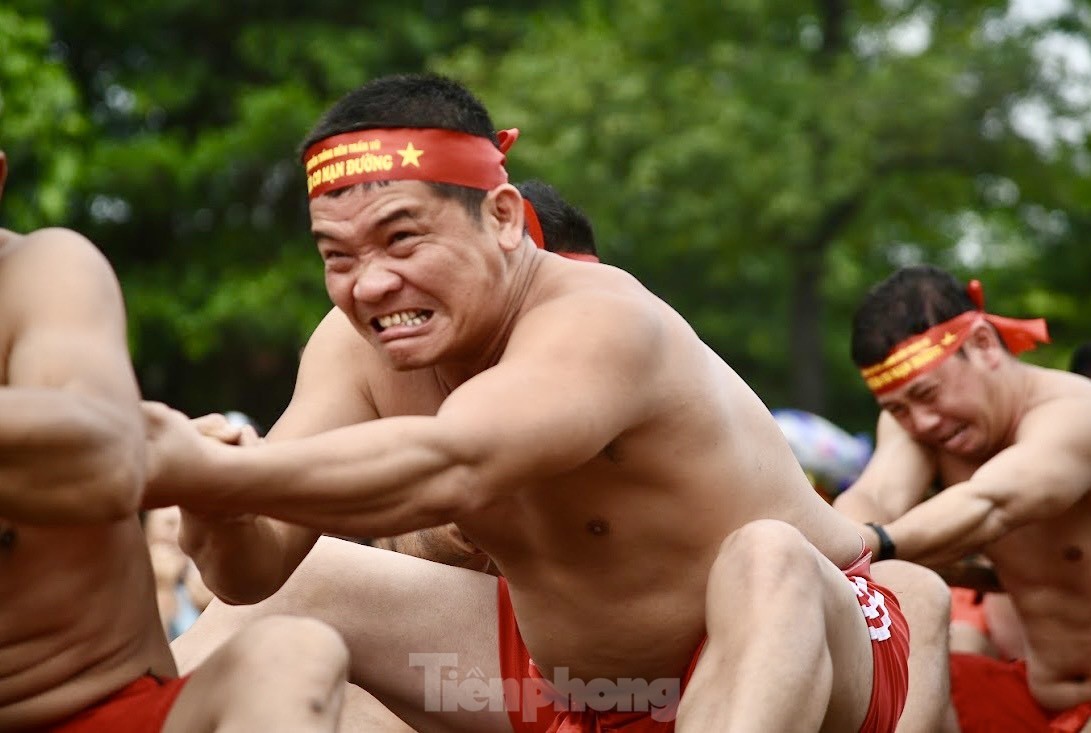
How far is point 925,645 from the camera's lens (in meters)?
5.09

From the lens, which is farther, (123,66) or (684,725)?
(123,66)

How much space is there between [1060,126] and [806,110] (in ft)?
11.3

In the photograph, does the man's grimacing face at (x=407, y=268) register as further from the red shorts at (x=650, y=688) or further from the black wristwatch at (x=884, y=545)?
the black wristwatch at (x=884, y=545)

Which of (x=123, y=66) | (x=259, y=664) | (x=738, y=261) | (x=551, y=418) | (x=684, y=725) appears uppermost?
(x=551, y=418)

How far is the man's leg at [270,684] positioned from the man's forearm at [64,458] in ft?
0.99

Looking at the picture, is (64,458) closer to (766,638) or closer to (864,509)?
(766,638)

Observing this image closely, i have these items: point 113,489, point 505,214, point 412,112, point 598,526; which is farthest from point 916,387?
point 113,489

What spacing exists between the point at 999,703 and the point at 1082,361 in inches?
89.2

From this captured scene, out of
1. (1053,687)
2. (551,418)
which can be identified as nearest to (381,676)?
(551,418)

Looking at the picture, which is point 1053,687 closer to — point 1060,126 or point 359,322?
point 359,322

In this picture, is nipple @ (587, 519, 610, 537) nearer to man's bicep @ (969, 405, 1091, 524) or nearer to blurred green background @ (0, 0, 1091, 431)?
man's bicep @ (969, 405, 1091, 524)

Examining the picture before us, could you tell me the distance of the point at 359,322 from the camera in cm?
370

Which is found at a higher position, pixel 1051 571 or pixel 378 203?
pixel 378 203

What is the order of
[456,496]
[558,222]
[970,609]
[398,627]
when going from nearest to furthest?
[456,496] → [398,627] → [558,222] → [970,609]
